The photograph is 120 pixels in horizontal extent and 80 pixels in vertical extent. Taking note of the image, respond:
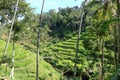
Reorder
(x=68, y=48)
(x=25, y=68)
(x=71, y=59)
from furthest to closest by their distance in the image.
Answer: (x=68, y=48), (x=71, y=59), (x=25, y=68)

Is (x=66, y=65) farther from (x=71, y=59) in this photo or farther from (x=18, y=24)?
(x=18, y=24)

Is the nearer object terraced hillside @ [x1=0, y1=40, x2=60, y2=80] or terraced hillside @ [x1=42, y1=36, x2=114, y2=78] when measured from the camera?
terraced hillside @ [x1=0, y1=40, x2=60, y2=80]

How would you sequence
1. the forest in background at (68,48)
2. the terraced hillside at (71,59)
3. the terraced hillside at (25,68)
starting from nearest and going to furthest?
the forest in background at (68,48), the terraced hillside at (25,68), the terraced hillside at (71,59)

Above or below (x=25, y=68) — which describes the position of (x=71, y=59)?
below

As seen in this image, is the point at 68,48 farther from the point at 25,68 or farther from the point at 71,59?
the point at 25,68

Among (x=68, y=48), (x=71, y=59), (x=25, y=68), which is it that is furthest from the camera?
(x=68, y=48)

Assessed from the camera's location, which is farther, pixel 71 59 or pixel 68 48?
pixel 68 48

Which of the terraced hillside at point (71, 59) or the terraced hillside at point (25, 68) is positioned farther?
the terraced hillside at point (71, 59)

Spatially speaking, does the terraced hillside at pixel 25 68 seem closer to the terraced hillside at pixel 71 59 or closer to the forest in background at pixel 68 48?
the forest in background at pixel 68 48

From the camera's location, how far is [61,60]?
5472 centimetres

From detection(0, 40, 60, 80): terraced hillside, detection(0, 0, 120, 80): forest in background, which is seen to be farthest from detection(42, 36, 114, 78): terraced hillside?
detection(0, 40, 60, 80): terraced hillside

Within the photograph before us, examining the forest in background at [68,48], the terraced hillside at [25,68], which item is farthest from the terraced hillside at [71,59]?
the terraced hillside at [25,68]

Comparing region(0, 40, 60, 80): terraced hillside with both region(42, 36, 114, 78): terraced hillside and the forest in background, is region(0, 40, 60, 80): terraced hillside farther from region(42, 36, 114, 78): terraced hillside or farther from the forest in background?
region(42, 36, 114, 78): terraced hillside

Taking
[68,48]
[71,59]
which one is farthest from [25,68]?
[68,48]
